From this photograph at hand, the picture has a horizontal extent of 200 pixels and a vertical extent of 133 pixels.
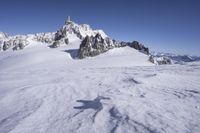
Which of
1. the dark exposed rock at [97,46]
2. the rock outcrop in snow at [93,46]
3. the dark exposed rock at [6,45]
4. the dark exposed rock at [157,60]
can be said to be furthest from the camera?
the dark exposed rock at [6,45]

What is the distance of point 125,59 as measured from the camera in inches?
2064

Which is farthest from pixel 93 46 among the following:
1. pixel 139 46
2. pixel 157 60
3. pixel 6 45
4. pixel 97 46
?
pixel 6 45

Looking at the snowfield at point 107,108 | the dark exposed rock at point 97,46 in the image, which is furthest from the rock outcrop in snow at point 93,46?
the snowfield at point 107,108

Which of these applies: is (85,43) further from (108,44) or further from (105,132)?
(105,132)

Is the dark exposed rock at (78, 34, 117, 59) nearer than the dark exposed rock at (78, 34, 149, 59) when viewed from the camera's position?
Yes

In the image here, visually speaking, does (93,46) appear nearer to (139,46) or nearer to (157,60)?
(139,46)

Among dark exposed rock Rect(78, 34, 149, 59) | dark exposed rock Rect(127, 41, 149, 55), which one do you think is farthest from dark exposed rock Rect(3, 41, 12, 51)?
dark exposed rock Rect(127, 41, 149, 55)

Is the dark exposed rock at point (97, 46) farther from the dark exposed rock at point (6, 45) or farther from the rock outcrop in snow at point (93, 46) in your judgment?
the dark exposed rock at point (6, 45)

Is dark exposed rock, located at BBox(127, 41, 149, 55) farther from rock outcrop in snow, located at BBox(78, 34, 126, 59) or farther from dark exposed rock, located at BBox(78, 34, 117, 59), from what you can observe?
dark exposed rock, located at BBox(78, 34, 117, 59)

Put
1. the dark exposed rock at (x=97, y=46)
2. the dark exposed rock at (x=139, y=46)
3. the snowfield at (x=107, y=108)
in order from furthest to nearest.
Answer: the dark exposed rock at (x=139, y=46)
the dark exposed rock at (x=97, y=46)
the snowfield at (x=107, y=108)

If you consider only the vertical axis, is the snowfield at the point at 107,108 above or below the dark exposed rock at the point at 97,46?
below

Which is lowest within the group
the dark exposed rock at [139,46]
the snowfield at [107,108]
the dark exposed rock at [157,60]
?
the dark exposed rock at [157,60]

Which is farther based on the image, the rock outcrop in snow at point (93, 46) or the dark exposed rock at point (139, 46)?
the dark exposed rock at point (139, 46)

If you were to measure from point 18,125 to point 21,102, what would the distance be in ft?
13.0
